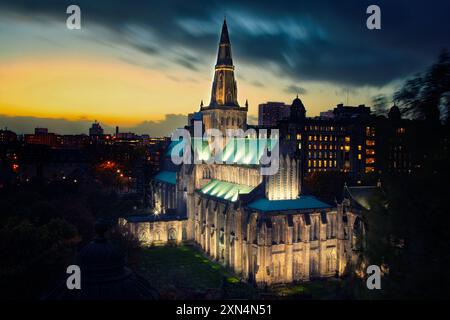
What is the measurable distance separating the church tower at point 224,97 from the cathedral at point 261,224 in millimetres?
1655

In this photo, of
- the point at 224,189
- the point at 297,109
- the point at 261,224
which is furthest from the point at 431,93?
the point at 297,109

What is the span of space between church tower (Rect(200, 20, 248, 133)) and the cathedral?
1.65 m

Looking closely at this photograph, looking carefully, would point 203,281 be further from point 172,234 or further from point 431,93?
point 431,93

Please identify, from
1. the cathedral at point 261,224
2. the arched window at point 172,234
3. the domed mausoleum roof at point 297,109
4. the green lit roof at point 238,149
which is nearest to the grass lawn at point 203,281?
the cathedral at point 261,224

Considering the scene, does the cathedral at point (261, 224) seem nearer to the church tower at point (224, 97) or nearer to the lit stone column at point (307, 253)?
the lit stone column at point (307, 253)

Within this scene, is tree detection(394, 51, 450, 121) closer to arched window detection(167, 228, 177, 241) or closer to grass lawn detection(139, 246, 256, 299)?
grass lawn detection(139, 246, 256, 299)

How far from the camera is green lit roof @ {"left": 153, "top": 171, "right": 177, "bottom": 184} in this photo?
305 feet

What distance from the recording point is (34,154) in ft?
388

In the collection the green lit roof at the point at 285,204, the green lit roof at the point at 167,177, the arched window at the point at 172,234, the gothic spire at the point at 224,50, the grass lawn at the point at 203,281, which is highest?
the gothic spire at the point at 224,50

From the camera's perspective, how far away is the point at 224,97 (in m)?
81.1

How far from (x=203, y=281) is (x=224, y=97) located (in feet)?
125

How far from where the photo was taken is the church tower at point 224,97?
8019cm
